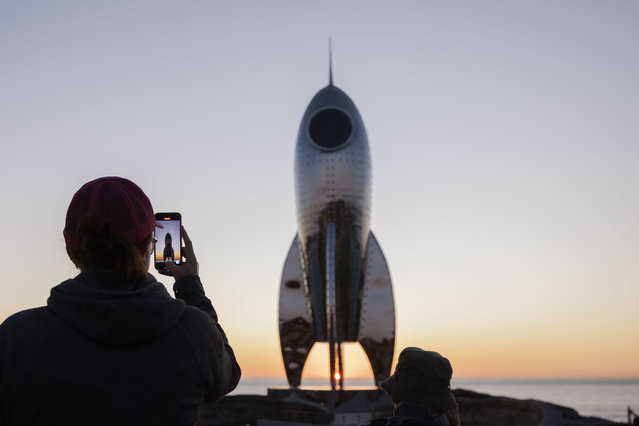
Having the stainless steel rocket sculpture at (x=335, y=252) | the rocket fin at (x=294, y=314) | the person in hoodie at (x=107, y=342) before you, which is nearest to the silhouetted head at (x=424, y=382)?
the person in hoodie at (x=107, y=342)

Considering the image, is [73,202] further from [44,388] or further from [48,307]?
[44,388]

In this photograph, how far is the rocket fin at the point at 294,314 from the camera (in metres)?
33.3

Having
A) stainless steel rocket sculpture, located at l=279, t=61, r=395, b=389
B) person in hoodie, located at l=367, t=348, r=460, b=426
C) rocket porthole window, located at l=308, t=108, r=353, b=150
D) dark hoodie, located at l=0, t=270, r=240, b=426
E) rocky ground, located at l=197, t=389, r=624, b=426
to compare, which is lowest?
rocky ground, located at l=197, t=389, r=624, b=426

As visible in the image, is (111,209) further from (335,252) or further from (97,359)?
(335,252)

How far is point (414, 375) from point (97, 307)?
1.83m

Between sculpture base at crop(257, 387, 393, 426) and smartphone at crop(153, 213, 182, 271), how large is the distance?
82.1 ft

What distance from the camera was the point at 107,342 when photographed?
1826mm

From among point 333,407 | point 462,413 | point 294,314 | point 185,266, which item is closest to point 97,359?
point 185,266

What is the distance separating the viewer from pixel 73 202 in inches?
81.3

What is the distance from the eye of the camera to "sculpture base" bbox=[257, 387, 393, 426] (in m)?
26.9

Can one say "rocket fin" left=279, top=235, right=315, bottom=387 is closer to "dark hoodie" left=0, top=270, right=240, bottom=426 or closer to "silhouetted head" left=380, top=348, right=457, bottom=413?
"silhouetted head" left=380, top=348, right=457, bottom=413

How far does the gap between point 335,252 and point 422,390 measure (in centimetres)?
2870

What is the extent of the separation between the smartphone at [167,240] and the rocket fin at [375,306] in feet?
98.4

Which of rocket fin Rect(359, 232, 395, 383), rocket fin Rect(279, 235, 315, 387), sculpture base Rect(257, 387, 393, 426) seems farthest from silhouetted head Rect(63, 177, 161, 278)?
rocket fin Rect(279, 235, 315, 387)
